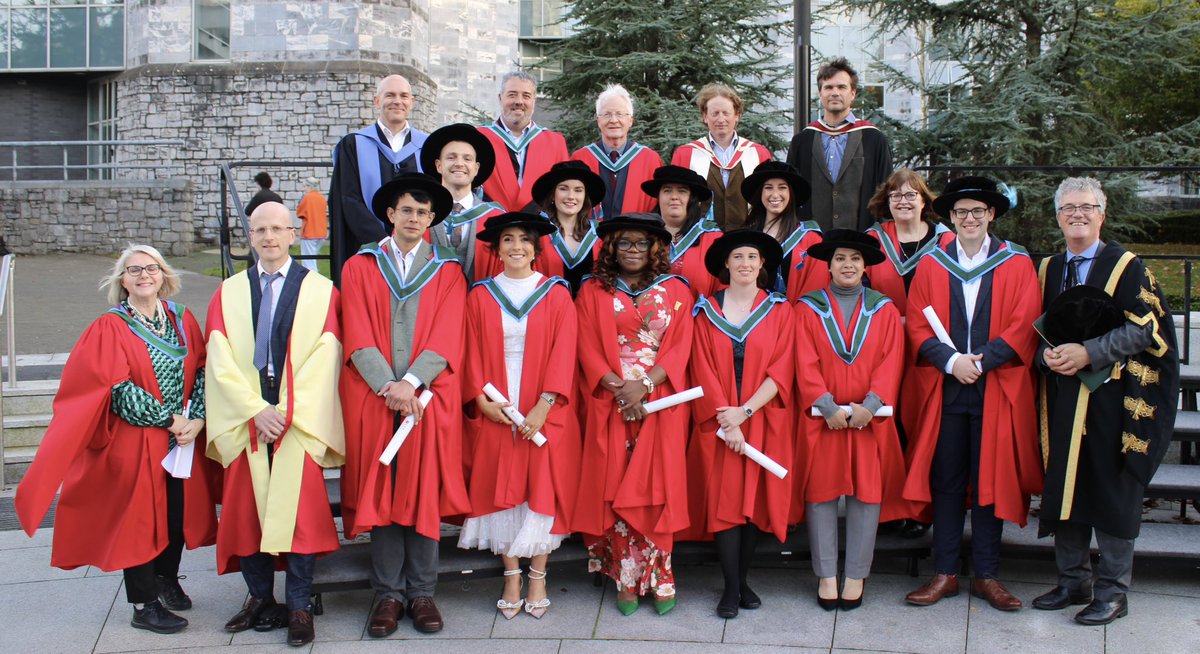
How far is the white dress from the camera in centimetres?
495

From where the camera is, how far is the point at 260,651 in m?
4.66

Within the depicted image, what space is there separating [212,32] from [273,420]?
60.4 feet

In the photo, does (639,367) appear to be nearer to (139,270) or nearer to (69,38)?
(139,270)

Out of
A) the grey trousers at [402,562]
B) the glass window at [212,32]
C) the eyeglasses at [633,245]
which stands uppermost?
the glass window at [212,32]

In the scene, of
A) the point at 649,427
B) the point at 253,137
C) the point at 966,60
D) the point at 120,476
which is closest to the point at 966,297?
the point at 649,427

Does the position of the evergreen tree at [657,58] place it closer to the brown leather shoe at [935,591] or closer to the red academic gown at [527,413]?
the red academic gown at [527,413]

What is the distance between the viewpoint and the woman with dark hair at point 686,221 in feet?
17.9

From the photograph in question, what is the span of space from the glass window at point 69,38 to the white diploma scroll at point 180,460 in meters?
20.3

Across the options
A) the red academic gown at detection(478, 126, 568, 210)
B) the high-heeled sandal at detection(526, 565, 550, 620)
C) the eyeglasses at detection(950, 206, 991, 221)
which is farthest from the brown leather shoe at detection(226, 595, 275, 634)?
the eyeglasses at detection(950, 206, 991, 221)

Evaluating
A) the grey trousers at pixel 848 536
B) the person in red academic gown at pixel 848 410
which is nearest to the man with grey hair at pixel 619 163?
the person in red academic gown at pixel 848 410

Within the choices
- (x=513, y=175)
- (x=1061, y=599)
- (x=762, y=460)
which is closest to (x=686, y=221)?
(x=513, y=175)

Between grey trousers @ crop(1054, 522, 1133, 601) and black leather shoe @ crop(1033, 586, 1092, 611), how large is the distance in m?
0.03

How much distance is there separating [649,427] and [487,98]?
19.3 m

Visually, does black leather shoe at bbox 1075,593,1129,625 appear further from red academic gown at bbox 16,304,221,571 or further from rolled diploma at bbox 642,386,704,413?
red academic gown at bbox 16,304,221,571
